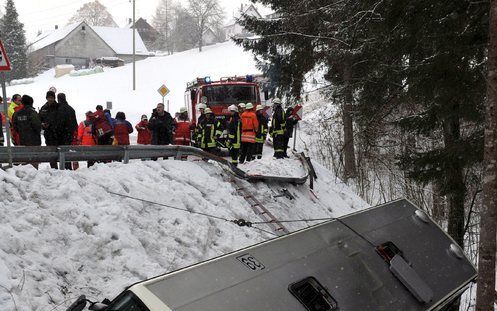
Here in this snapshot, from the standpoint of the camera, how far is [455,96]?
7.72 metres

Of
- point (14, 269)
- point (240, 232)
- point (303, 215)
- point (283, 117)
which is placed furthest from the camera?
point (283, 117)

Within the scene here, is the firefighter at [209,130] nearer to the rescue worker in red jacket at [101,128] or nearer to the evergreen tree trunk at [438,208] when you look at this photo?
the rescue worker in red jacket at [101,128]

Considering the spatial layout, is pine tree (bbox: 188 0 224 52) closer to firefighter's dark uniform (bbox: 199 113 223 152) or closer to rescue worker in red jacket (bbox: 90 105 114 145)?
firefighter's dark uniform (bbox: 199 113 223 152)

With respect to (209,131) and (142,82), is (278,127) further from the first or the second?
(142,82)

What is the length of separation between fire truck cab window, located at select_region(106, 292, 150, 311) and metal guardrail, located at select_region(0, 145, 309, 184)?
158 inches

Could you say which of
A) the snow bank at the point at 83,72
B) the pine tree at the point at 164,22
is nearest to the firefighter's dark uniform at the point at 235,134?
the snow bank at the point at 83,72

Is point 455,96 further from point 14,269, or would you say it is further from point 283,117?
point 14,269

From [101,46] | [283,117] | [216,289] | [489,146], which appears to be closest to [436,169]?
[489,146]

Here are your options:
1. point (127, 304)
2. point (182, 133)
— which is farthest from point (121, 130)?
point (127, 304)

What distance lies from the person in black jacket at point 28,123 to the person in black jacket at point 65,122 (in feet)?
1.33

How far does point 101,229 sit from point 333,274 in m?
3.45

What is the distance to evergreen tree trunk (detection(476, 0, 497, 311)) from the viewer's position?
609 cm

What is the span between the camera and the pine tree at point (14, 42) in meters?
59.5

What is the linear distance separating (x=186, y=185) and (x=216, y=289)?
5.55 m
